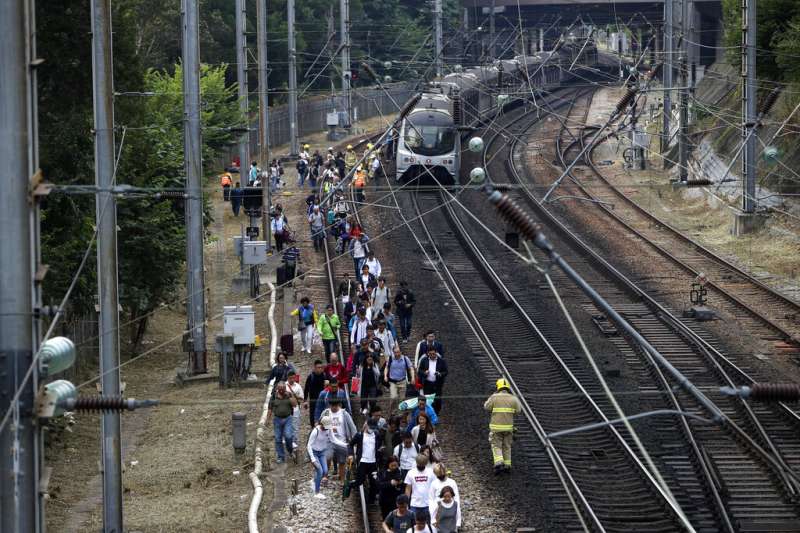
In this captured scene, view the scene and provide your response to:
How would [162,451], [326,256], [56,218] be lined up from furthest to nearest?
1. [326,256]
2. [56,218]
3. [162,451]

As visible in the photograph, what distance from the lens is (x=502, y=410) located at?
61.2 ft

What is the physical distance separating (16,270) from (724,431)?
13059mm

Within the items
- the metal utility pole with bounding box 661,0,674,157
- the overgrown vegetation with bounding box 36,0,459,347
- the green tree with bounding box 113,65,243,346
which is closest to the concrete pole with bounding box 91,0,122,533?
the overgrown vegetation with bounding box 36,0,459,347

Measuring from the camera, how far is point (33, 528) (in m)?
10.2

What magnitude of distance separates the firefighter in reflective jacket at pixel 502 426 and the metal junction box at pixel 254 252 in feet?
42.1

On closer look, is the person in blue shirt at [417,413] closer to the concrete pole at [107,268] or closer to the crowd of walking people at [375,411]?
the crowd of walking people at [375,411]

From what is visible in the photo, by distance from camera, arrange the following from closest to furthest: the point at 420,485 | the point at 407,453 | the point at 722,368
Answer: the point at 420,485, the point at 407,453, the point at 722,368

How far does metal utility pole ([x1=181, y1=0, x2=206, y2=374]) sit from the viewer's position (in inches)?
968

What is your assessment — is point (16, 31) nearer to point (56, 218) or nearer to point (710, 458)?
point (710, 458)

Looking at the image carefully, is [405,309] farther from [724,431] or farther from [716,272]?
[716,272]

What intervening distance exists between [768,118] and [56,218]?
85.0 feet

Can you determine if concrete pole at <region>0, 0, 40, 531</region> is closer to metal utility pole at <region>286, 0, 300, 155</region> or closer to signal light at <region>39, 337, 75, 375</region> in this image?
signal light at <region>39, 337, 75, 375</region>

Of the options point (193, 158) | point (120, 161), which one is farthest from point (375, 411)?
point (120, 161)

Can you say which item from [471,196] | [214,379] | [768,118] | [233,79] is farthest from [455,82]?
[214,379]
